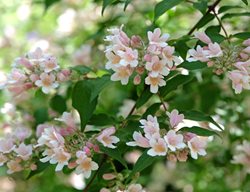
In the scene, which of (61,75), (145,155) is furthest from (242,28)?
(145,155)

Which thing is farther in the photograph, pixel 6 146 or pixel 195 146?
pixel 6 146

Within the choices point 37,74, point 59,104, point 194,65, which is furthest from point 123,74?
point 59,104

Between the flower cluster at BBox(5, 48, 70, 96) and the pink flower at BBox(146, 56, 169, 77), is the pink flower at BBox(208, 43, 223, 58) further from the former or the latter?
the flower cluster at BBox(5, 48, 70, 96)

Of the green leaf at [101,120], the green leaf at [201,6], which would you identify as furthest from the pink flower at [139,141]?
the green leaf at [201,6]

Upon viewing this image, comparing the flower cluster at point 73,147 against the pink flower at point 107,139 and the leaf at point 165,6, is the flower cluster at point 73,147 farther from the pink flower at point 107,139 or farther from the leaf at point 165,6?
the leaf at point 165,6

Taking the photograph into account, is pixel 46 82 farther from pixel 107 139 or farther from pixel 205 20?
pixel 205 20

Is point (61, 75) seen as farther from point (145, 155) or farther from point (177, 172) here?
point (177, 172)
